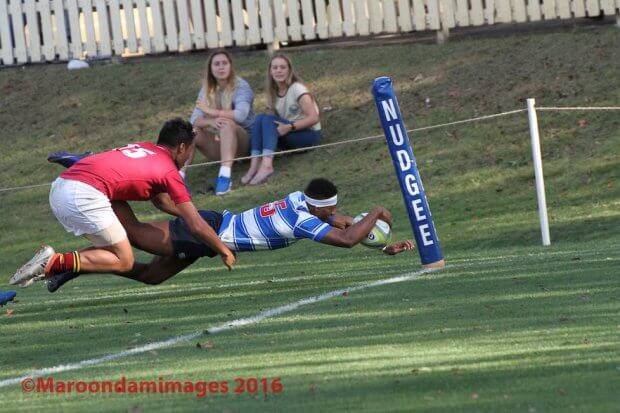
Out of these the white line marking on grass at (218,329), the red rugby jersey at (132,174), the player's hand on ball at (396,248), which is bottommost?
the white line marking on grass at (218,329)

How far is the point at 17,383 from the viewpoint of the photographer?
805cm

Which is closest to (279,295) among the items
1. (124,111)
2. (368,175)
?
(368,175)

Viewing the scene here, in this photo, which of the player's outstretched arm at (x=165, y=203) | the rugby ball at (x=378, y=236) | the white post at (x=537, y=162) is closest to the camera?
the player's outstretched arm at (x=165, y=203)

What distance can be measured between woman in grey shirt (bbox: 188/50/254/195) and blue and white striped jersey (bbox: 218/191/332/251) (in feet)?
22.6

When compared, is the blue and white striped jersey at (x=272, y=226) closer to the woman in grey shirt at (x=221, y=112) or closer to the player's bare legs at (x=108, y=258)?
the player's bare legs at (x=108, y=258)

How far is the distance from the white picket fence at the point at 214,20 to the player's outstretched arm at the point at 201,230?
472 inches

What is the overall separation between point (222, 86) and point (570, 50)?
210 inches

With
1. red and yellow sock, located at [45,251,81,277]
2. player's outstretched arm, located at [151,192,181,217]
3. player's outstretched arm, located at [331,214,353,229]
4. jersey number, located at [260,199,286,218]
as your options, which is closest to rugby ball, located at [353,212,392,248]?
player's outstretched arm, located at [331,214,353,229]

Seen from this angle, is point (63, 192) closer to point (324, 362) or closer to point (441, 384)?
point (324, 362)

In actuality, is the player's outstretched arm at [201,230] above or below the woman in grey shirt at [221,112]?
below

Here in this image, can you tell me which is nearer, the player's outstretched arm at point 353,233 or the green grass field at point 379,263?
the green grass field at point 379,263

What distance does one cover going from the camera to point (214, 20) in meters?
23.4

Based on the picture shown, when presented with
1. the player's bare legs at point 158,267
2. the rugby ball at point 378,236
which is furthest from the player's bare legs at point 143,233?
the rugby ball at point 378,236

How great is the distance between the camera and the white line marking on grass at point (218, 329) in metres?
8.41
